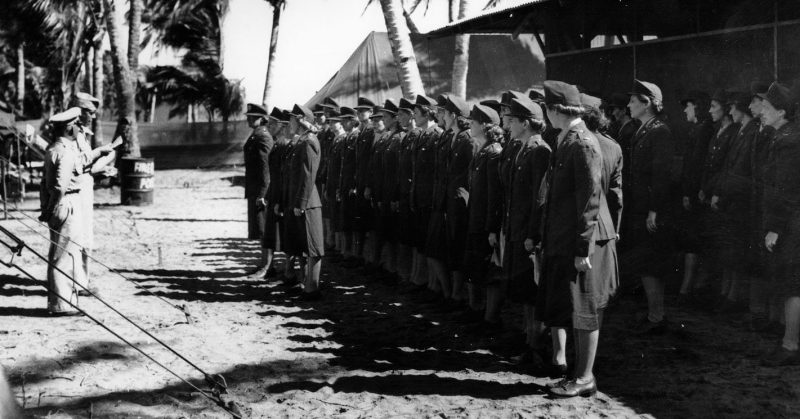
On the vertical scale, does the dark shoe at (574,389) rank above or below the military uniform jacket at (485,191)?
below

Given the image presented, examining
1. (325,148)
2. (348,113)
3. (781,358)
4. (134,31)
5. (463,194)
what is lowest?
(781,358)

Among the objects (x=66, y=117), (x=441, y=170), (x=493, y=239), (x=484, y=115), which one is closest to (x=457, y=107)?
(x=484, y=115)

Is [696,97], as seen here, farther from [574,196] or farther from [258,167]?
[258,167]

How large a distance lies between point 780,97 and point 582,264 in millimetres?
2627

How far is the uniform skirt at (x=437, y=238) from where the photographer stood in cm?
788

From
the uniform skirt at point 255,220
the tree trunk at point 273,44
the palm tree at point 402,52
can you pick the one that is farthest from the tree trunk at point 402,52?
the tree trunk at point 273,44

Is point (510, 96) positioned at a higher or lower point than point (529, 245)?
higher

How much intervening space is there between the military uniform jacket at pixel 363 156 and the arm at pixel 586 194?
206 inches

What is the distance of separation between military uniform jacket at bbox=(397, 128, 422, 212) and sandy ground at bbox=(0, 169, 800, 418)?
1040 mm

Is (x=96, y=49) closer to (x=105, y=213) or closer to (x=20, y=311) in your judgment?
(x=105, y=213)

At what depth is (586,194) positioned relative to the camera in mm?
5047

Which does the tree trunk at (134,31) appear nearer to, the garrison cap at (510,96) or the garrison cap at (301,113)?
the garrison cap at (301,113)

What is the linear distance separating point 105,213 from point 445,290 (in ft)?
34.4

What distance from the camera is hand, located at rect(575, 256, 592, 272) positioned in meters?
5.05
